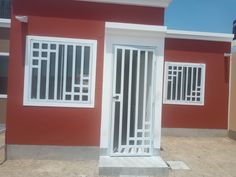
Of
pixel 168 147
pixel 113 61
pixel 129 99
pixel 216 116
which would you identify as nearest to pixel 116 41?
pixel 113 61

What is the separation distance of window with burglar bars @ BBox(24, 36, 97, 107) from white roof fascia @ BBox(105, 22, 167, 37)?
442mm

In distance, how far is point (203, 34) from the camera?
11109 millimetres

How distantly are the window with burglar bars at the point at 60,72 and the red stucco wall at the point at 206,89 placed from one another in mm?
4739

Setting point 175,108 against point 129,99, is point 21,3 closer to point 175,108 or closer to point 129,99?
point 129,99

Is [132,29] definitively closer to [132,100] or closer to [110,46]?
[110,46]

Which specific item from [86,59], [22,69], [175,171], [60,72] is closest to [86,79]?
[86,59]

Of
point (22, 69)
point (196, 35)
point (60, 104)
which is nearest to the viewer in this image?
point (22, 69)

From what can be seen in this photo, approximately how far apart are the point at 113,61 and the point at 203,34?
509cm

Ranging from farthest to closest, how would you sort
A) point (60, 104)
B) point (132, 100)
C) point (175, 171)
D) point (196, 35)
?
point (196, 35), point (132, 100), point (60, 104), point (175, 171)

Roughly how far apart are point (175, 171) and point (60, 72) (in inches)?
113

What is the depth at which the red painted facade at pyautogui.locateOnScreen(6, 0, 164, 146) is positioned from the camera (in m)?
6.88

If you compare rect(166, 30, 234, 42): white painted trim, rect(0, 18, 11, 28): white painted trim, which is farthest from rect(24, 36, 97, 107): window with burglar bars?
rect(166, 30, 234, 42): white painted trim

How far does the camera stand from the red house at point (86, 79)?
22.6 feet

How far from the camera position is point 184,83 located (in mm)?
11336
